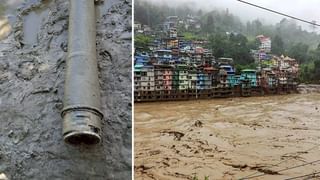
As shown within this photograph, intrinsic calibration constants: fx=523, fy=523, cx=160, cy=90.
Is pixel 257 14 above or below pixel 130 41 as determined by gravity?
above

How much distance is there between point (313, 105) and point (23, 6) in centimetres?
145

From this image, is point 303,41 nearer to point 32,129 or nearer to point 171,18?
point 171,18

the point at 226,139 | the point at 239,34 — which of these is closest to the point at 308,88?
the point at 239,34

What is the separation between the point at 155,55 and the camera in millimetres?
2227

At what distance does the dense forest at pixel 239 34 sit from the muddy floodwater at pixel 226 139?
21 cm

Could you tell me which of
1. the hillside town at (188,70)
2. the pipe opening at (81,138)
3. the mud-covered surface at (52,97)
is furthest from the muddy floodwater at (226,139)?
the pipe opening at (81,138)

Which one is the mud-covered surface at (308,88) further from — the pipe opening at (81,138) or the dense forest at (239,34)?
the pipe opening at (81,138)

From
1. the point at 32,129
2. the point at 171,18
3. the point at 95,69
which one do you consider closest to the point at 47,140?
the point at 32,129

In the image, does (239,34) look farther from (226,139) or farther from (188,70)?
(226,139)

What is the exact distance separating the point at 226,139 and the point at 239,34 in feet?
1.64

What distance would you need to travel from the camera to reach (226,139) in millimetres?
2250

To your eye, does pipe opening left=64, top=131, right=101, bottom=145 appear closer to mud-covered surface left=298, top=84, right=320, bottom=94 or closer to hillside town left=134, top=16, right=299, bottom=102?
hillside town left=134, top=16, right=299, bottom=102

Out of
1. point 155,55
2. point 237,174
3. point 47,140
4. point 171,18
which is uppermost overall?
point 171,18

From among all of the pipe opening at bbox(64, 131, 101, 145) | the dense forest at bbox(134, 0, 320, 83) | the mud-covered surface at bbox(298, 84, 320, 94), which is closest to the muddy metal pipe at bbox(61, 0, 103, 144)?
the pipe opening at bbox(64, 131, 101, 145)
